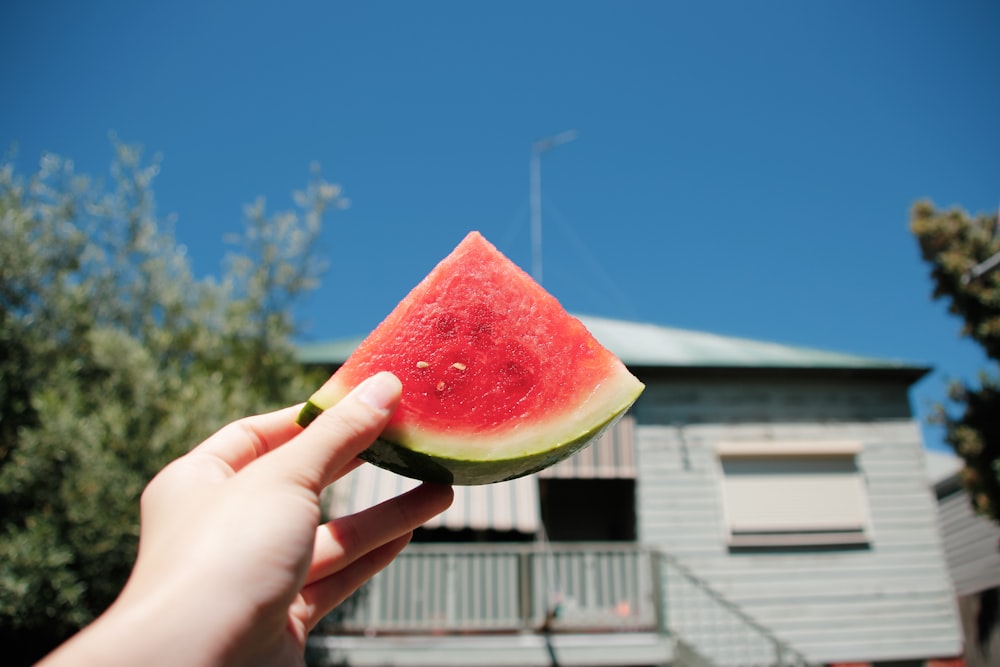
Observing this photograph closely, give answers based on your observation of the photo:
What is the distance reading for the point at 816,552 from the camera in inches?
472

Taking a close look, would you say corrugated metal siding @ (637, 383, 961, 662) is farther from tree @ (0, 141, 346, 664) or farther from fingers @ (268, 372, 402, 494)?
fingers @ (268, 372, 402, 494)

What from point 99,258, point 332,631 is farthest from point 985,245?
point 99,258

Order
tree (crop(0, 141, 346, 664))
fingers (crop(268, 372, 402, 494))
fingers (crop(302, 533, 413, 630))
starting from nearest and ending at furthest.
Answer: fingers (crop(268, 372, 402, 494)) → fingers (crop(302, 533, 413, 630)) → tree (crop(0, 141, 346, 664))

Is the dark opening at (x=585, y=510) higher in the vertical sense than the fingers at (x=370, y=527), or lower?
higher

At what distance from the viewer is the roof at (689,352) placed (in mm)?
13039

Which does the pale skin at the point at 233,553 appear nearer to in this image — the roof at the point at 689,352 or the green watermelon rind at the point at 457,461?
the green watermelon rind at the point at 457,461

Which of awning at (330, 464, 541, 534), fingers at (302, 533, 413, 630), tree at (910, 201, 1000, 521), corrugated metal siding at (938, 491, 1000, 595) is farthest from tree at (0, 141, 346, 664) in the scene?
corrugated metal siding at (938, 491, 1000, 595)

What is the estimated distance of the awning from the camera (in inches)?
434

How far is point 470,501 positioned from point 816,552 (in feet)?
20.5

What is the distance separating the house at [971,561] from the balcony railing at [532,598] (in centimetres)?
406

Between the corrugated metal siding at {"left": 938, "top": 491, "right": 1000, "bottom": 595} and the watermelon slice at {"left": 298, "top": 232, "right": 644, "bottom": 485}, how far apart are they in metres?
16.2

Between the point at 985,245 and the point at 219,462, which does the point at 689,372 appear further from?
the point at 219,462

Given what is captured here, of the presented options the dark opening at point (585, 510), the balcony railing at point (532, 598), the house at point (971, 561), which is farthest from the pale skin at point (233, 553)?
the dark opening at point (585, 510)

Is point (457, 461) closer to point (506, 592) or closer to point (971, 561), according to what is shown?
point (506, 592)
